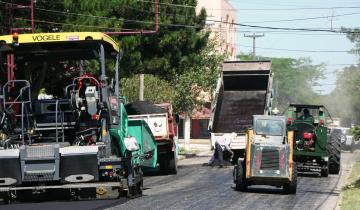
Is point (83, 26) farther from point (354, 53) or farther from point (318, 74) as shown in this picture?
point (318, 74)

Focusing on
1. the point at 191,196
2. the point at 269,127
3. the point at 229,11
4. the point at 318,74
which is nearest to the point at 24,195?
the point at 191,196

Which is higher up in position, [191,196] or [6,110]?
[6,110]

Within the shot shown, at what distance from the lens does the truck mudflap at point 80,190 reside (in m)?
17.5

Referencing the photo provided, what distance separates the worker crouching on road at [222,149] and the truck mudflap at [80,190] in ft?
53.8

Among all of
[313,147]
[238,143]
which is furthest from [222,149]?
[313,147]

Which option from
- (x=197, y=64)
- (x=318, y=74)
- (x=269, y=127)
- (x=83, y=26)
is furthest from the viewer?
(x=318, y=74)

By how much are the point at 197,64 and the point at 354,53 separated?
251 ft

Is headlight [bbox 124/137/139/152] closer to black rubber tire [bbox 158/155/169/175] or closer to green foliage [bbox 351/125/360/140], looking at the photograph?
green foliage [bbox 351/125/360/140]

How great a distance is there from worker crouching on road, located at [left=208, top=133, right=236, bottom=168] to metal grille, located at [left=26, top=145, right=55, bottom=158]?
17.5 m

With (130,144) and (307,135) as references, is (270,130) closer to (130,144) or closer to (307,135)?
(130,144)

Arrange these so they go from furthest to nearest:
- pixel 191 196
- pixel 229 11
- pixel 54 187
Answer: pixel 229 11 → pixel 191 196 → pixel 54 187

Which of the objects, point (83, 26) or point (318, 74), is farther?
point (318, 74)

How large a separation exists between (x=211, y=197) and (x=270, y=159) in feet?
9.15

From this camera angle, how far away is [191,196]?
2020cm
